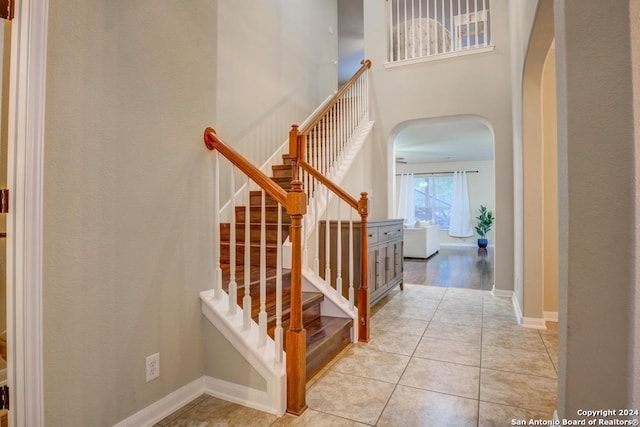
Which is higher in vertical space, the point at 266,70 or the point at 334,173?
the point at 266,70

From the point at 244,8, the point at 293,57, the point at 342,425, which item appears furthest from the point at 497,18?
the point at 342,425

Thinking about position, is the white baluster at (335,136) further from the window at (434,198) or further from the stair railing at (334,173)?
the window at (434,198)

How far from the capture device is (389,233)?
384 centimetres

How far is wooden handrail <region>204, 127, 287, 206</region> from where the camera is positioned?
173cm

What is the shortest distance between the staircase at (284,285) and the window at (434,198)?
7041 mm

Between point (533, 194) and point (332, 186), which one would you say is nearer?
point (332, 186)

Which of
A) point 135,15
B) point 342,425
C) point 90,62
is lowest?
point 342,425

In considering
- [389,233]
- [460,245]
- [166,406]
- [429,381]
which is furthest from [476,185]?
[166,406]

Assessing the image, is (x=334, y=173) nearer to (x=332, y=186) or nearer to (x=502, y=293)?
(x=332, y=186)

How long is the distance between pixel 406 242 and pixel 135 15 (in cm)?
637

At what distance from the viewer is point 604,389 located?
1111mm

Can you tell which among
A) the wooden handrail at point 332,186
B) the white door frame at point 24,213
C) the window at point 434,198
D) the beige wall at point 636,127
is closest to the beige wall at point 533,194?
the wooden handrail at point 332,186

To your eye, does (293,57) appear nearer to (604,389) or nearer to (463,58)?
(463,58)

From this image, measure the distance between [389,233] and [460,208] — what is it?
275 inches
